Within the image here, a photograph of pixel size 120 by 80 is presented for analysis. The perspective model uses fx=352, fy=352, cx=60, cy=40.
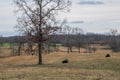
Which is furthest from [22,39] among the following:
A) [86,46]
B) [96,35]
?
[96,35]

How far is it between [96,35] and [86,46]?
44.0 m

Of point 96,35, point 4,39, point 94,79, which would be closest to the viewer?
point 94,79

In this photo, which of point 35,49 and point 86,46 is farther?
point 86,46

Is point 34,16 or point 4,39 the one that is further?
point 4,39

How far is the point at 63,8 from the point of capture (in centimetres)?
4069

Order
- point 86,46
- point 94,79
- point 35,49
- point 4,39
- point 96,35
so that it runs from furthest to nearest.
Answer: point 96,35
point 4,39
point 86,46
point 35,49
point 94,79

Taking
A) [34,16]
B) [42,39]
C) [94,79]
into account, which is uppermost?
[34,16]

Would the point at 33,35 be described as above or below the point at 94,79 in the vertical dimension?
above

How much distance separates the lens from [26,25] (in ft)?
131


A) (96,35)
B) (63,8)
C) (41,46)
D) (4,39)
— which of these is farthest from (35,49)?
(96,35)

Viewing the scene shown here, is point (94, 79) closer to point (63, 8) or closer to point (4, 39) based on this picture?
point (63, 8)

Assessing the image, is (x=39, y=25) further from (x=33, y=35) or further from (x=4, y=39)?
(x=4, y=39)

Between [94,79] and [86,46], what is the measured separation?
126118mm

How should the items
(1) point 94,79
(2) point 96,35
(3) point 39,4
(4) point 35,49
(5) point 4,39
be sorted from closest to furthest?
1. (1) point 94,79
2. (3) point 39,4
3. (4) point 35,49
4. (5) point 4,39
5. (2) point 96,35
